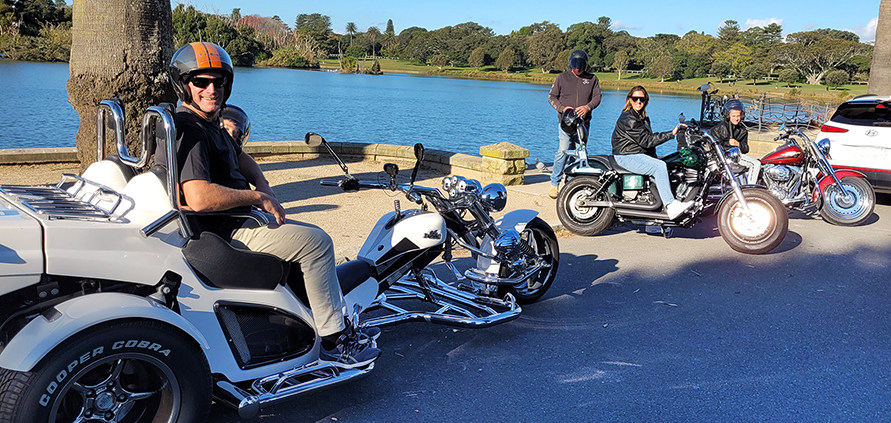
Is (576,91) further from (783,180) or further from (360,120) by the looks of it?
(360,120)

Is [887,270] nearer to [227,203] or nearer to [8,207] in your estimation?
[227,203]

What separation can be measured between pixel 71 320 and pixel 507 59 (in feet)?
379

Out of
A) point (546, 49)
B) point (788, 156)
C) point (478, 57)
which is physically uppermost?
point (546, 49)

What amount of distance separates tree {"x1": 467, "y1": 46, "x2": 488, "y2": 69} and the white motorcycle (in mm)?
123025

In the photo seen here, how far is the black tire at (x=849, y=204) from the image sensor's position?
28.9 ft

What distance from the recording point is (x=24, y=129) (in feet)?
63.1

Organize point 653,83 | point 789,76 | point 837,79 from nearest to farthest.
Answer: point 837,79 → point 789,76 → point 653,83

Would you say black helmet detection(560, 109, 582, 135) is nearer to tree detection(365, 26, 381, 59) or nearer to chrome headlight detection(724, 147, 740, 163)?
chrome headlight detection(724, 147, 740, 163)

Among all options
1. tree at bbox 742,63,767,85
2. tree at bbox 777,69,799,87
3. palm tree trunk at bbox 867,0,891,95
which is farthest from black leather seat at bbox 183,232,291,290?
tree at bbox 742,63,767,85

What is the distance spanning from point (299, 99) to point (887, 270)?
36146mm

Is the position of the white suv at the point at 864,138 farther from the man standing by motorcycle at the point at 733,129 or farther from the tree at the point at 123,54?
the tree at the point at 123,54

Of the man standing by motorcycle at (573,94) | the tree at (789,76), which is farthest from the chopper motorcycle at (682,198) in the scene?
the tree at (789,76)

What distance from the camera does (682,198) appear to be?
7.69 meters

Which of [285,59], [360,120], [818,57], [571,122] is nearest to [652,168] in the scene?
[571,122]
